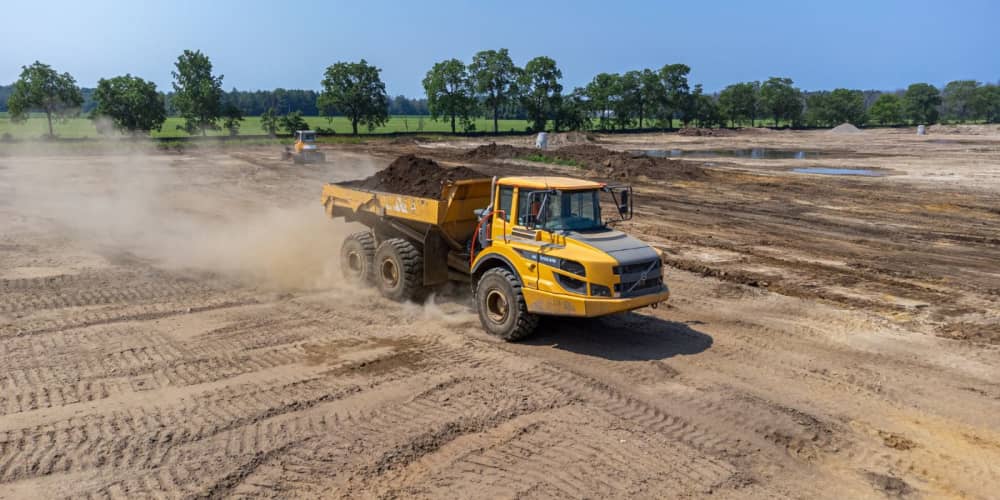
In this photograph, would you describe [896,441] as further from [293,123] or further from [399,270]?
[293,123]

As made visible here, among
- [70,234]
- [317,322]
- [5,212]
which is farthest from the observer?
[5,212]

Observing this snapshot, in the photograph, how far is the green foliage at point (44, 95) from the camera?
58344 mm

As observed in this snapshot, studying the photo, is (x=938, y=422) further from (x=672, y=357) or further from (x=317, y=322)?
(x=317, y=322)

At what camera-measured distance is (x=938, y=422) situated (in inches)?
317

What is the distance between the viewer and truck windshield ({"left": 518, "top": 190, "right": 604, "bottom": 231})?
9.99 meters

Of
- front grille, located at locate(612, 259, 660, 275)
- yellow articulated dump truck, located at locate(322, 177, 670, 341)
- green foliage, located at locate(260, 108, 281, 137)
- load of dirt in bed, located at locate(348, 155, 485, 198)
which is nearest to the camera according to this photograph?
front grille, located at locate(612, 259, 660, 275)

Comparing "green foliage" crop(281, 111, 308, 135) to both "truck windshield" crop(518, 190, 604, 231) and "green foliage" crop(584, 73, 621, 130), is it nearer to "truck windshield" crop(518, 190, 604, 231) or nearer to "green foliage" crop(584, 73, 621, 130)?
"green foliage" crop(584, 73, 621, 130)

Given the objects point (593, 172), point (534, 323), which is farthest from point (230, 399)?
point (593, 172)

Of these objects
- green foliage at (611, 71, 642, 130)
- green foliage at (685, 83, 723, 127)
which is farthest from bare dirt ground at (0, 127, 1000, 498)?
green foliage at (685, 83, 723, 127)

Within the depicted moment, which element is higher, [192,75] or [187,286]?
[192,75]

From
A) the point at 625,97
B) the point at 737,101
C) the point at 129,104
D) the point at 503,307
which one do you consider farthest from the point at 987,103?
the point at 503,307

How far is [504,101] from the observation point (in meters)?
87.4

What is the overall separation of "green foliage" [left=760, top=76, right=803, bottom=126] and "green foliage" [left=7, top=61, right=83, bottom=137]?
302 ft

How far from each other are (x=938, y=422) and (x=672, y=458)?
11.0 ft
